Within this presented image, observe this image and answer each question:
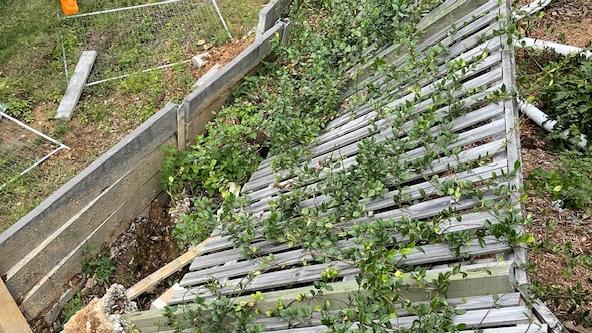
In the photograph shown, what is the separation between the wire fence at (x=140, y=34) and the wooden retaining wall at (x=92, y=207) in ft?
3.85

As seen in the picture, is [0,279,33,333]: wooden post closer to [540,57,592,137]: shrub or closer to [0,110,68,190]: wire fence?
[0,110,68,190]: wire fence

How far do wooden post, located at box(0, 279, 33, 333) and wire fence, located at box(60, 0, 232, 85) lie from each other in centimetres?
253

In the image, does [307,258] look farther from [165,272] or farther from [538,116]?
[538,116]

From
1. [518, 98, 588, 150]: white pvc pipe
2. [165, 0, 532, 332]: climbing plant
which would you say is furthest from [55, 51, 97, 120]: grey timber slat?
[518, 98, 588, 150]: white pvc pipe

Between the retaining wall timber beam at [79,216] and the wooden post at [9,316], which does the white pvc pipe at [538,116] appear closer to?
the retaining wall timber beam at [79,216]

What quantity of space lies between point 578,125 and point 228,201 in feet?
7.89

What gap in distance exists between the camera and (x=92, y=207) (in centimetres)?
381

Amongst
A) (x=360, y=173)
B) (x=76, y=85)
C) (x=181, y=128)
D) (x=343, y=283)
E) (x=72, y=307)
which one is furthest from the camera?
(x=76, y=85)

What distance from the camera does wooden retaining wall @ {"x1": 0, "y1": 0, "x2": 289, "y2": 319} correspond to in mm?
3459

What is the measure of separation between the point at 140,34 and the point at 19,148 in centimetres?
185

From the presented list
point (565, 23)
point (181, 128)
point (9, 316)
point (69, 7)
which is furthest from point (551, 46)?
point (69, 7)

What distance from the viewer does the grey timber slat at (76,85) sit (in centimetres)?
494

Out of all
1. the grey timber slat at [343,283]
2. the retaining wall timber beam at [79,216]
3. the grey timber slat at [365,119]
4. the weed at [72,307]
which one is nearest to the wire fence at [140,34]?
the retaining wall timber beam at [79,216]

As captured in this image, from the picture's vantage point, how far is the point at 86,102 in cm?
511
